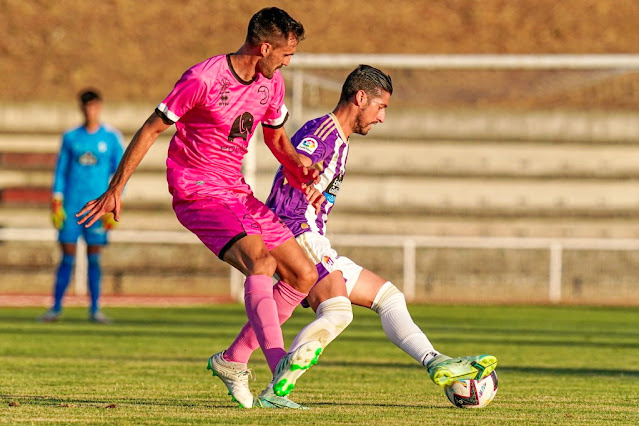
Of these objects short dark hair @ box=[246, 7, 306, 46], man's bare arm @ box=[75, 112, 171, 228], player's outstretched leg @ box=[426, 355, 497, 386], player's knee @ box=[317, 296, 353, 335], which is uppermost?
short dark hair @ box=[246, 7, 306, 46]

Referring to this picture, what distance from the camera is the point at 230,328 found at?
41.8 ft

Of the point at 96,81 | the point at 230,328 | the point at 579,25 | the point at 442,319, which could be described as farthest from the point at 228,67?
the point at 579,25

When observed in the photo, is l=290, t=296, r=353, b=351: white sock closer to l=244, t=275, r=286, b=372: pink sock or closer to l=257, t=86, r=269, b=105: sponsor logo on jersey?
l=244, t=275, r=286, b=372: pink sock

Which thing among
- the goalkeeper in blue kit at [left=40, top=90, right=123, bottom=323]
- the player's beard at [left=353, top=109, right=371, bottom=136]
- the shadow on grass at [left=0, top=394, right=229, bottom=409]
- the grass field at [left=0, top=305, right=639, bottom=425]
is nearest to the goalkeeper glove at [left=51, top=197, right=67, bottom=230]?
the goalkeeper in blue kit at [left=40, top=90, right=123, bottom=323]

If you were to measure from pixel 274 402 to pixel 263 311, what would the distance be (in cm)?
46

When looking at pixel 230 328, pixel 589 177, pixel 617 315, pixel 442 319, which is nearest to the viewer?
pixel 230 328

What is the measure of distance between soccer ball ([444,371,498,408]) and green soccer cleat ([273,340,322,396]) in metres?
0.87

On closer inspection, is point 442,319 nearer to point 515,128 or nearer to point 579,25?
point 515,128

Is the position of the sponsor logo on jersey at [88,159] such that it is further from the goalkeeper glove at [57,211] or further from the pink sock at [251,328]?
the pink sock at [251,328]

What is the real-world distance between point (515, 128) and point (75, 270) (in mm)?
9028

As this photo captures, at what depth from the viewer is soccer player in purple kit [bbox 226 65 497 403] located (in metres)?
6.29

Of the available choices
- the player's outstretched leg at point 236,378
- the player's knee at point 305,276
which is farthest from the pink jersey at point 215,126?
the player's outstretched leg at point 236,378

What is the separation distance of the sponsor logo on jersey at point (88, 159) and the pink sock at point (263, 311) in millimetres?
7135

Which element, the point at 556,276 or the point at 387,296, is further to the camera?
the point at 556,276
